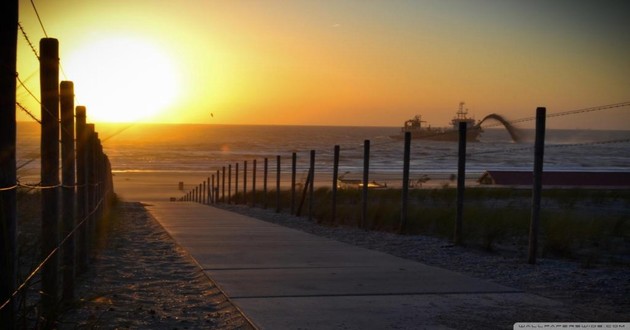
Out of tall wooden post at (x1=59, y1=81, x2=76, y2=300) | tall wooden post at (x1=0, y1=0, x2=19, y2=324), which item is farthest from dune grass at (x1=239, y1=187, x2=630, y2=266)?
tall wooden post at (x1=0, y1=0, x2=19, y2=324)

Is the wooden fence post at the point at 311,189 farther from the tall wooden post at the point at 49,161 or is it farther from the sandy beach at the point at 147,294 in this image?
the tall wooden post at the point at 49,161

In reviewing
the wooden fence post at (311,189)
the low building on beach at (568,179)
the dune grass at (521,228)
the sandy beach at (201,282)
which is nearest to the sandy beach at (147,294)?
the sandy beach at (201,282)

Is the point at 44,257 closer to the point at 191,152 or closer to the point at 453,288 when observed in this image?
the point at 453,288

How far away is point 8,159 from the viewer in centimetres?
388

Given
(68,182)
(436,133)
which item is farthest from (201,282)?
(436,133)

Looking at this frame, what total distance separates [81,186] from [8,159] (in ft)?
15.2

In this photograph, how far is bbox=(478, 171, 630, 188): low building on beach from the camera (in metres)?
36.6

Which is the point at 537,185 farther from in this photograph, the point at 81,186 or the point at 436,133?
the point at 436,133

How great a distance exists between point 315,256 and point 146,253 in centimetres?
268

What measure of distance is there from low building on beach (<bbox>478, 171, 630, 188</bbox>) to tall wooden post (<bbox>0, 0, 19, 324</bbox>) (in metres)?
34.5

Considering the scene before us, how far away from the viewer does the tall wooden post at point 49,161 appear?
588 cm

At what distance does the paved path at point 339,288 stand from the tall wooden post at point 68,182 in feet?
4.83

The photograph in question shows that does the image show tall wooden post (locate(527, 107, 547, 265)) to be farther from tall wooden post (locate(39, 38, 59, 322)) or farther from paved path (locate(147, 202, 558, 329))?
tall wooden post (locate(39, 38, 59, 322))

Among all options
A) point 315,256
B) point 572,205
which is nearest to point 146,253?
point 315,256
